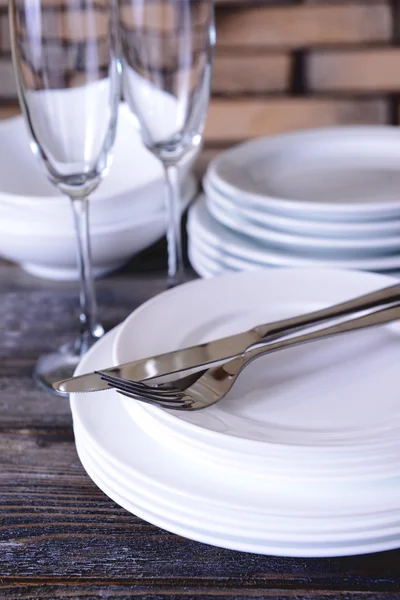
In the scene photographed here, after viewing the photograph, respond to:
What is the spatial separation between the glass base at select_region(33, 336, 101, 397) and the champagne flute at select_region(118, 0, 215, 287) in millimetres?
136

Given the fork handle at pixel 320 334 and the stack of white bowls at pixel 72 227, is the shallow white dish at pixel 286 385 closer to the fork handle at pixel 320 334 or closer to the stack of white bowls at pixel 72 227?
the fork handle at pixel 320 334

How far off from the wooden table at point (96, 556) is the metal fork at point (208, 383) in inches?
2.4

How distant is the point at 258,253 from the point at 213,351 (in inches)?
7.3

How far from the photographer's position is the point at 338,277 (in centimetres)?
49

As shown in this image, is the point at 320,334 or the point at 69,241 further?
the point at 69,241

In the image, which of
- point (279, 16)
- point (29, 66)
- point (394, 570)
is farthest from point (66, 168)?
point (279, 16)

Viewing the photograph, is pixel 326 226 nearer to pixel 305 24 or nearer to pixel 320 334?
pixel 320 334

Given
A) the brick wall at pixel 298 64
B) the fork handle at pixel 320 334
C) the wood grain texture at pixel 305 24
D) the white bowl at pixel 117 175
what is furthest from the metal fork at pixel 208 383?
the wood grain texture at pixel 305 24

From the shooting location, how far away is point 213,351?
0.39 meters

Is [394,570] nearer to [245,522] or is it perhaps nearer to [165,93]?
[245,522]

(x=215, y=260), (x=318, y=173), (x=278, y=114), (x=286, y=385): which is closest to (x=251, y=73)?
(x=278, y=114)

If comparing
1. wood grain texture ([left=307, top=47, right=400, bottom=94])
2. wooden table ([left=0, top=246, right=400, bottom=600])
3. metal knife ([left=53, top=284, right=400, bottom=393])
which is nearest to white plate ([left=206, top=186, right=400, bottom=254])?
metal knife ([left=53, top=284, right=400, bottom=393])

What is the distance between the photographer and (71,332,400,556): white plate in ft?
0.95

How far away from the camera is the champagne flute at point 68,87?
1.41 feet
